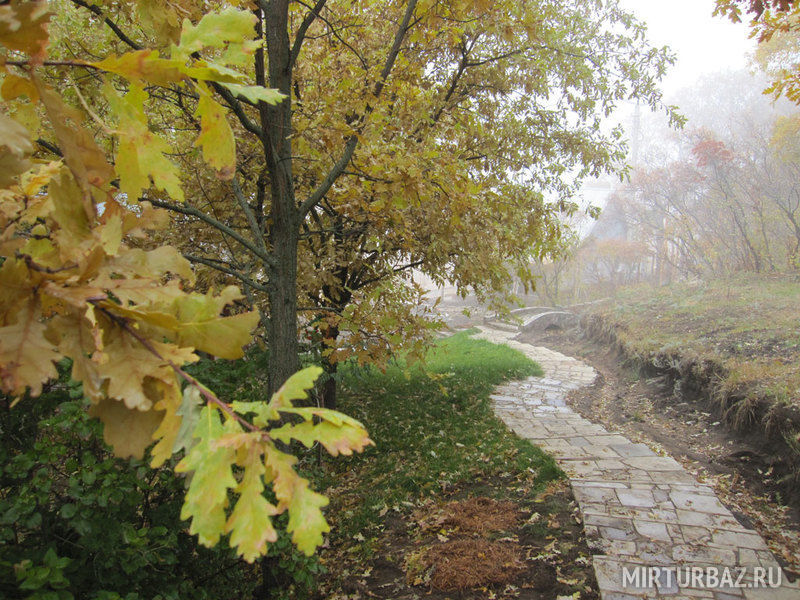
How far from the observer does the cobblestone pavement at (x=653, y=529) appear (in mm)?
3135

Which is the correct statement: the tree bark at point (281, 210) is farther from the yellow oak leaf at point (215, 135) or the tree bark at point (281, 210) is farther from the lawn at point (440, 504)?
the yellow oak leaf at point (215, 135)

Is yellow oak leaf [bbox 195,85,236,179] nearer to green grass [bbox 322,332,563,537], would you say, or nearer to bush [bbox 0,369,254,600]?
bush [bbox 0,369,254,600]

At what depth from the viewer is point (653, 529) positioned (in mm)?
3773

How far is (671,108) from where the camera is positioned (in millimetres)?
6328

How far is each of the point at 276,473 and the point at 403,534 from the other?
13.0 ft

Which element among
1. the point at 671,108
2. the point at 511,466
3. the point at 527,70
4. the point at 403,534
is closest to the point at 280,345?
the point at 403,534

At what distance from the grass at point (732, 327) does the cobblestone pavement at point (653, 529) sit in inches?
68.2

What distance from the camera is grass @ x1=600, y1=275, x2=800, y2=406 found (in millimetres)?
5996

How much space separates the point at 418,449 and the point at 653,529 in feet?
9.12

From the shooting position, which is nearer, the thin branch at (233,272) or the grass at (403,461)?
the thin branch at (233,272)

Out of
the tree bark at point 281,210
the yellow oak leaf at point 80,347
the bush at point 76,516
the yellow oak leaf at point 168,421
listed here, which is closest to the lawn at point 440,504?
the bush at point 76,516

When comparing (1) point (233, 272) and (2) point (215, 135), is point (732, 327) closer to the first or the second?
(1) point (233, 272)

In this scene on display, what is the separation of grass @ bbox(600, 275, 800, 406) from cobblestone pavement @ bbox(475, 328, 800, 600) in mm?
1731

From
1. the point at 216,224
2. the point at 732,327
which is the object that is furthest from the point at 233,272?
the point at 732,327
